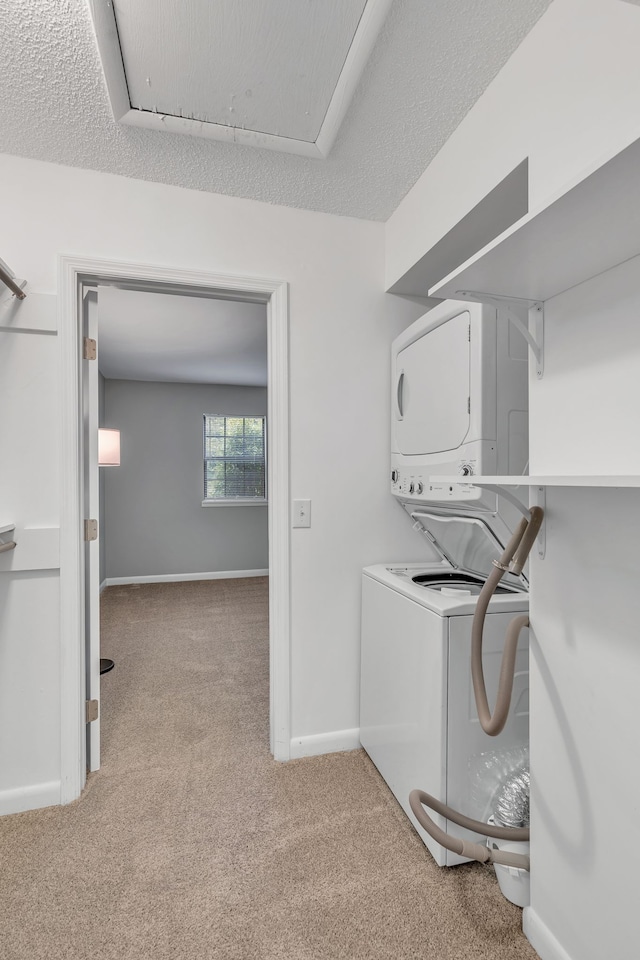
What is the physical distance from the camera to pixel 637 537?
0.95 metres

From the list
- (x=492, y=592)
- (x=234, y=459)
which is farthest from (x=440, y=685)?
(x=234, y=459)

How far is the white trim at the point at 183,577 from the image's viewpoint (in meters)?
5.43

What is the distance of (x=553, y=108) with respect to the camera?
1.20m

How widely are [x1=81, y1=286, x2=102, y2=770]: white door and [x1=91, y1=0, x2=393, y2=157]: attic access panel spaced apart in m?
0.74

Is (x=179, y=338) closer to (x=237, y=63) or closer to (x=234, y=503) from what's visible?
(x=234, y=503)

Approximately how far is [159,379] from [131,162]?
12.6ft

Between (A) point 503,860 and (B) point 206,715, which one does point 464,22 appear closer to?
(A) point 503,860

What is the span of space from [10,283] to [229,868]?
2011mm

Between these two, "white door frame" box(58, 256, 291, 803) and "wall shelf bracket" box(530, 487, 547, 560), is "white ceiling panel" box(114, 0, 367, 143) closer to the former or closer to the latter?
"white door frame" box(58, 256, 291, 803)

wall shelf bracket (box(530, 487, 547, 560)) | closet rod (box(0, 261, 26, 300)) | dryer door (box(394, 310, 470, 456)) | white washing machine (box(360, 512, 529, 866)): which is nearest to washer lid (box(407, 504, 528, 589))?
white washing machine (box(360, 512, 529, 866))

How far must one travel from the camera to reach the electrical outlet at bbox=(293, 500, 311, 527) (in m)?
2.07

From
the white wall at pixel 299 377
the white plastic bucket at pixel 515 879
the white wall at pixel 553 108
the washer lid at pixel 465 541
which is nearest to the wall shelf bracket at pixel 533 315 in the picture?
the white wall at pixel 553 108

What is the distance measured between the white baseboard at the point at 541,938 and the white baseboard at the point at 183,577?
4871 millimetres

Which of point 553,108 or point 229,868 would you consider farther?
point 229,868
